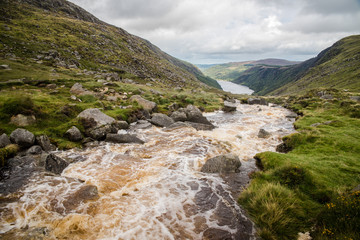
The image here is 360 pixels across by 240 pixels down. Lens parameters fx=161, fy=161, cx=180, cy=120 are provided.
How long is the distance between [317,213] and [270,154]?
5.82 metres

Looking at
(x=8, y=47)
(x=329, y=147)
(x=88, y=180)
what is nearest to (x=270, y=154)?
(x=329, y=147)

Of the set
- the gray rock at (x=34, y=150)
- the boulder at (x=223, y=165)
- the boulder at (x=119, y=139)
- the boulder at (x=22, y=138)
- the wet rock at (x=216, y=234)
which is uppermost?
the boulder at (x=22, y=138)

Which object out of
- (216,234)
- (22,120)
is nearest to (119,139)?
(22,120)

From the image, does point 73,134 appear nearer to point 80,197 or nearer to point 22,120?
point 22,120

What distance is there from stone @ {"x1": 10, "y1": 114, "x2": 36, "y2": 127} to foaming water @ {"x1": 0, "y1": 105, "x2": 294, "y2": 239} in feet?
18.3

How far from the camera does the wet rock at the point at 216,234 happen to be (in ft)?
22.9

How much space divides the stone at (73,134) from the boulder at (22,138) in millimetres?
2997

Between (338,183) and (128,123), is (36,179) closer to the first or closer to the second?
(128,123)

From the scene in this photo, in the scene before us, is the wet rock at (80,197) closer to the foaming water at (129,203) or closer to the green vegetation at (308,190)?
the foaming water at (129,203)

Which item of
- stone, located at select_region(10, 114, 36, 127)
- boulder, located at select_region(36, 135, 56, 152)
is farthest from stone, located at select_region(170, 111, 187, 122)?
stone, located at select_region(10, 114, 36, 127)

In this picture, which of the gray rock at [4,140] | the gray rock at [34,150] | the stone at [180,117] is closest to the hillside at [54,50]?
the gray rock at [4,140]

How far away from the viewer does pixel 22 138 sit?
13148 mm

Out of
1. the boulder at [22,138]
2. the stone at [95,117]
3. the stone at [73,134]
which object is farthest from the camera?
the stone at [95,117]

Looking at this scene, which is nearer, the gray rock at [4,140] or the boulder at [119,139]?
the gray rock at [4,140]
